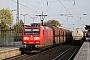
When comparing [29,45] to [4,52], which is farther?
[29,45]

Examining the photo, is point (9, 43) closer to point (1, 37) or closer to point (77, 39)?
point (1, 37)

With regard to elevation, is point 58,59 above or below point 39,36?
below

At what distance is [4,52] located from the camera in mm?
24406

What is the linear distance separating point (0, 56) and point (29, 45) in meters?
6.04

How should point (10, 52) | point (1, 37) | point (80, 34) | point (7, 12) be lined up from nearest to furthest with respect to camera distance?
point (10, 52), point (1, 37), point (80, 34), point (7, 12)

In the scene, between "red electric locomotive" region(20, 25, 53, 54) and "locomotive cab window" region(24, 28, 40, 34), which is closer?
"red electric locomotive" region(20, 25, 53, 54)

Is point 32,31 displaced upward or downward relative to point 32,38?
upward

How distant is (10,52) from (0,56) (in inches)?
117

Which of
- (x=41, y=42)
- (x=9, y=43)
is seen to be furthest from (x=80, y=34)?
(x=41, y=42)

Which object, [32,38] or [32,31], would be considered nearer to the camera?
[32,38]

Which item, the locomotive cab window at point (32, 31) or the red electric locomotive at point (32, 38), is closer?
the red electric locomotive at point (32, 38)

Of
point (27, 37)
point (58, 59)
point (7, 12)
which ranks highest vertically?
point (7, 12)

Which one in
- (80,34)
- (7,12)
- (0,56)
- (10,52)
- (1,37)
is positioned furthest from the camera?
(7,12)

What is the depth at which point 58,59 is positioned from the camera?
78.8 feet
